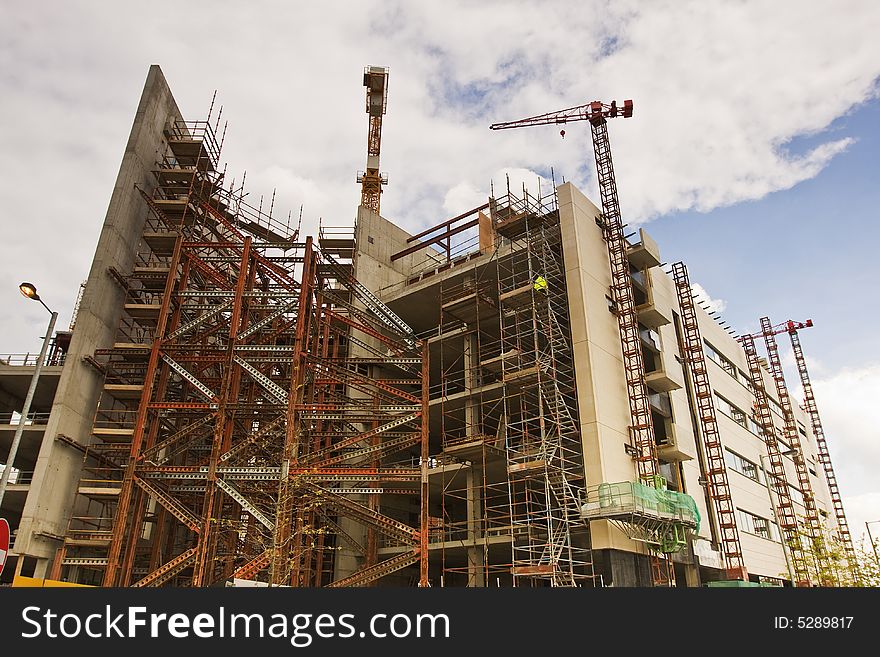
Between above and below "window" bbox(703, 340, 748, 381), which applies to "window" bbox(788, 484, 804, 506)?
below

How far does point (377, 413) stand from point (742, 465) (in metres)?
33.6

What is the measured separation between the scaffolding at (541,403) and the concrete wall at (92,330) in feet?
76.3

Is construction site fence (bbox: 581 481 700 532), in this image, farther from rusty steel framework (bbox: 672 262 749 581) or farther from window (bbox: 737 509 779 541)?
window (bbox: 737 509 779 541)

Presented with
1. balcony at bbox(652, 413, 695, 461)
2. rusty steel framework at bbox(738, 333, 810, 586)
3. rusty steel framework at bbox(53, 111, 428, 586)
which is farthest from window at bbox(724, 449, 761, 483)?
rusty steel framework at bbox(53, 111, 428, 586)

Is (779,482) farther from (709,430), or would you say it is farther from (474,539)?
(474,539)

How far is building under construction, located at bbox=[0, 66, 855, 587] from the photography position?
29750 millimetres

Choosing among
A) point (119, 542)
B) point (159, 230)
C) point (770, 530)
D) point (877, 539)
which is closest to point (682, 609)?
point (119, 542)

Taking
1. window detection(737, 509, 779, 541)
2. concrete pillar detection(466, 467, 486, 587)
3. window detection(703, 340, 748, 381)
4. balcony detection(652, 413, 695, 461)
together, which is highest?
window detection(703, 340, 748, 381)

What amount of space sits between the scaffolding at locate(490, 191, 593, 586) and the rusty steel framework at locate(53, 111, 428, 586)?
211 inches

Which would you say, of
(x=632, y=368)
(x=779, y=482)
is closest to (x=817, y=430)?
(x=779, y=482)

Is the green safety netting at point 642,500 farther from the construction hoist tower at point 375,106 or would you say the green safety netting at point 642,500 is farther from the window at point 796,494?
the construction hoist tower at point 375,106

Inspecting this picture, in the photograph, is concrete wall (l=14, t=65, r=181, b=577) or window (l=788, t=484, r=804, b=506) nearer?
concrete wall (l=14, t=65, r=181, b=577)

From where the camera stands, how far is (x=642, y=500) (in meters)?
29.0

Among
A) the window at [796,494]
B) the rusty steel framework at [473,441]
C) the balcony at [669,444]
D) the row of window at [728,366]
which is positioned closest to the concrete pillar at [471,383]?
the rusty steel framework at [473,441]
